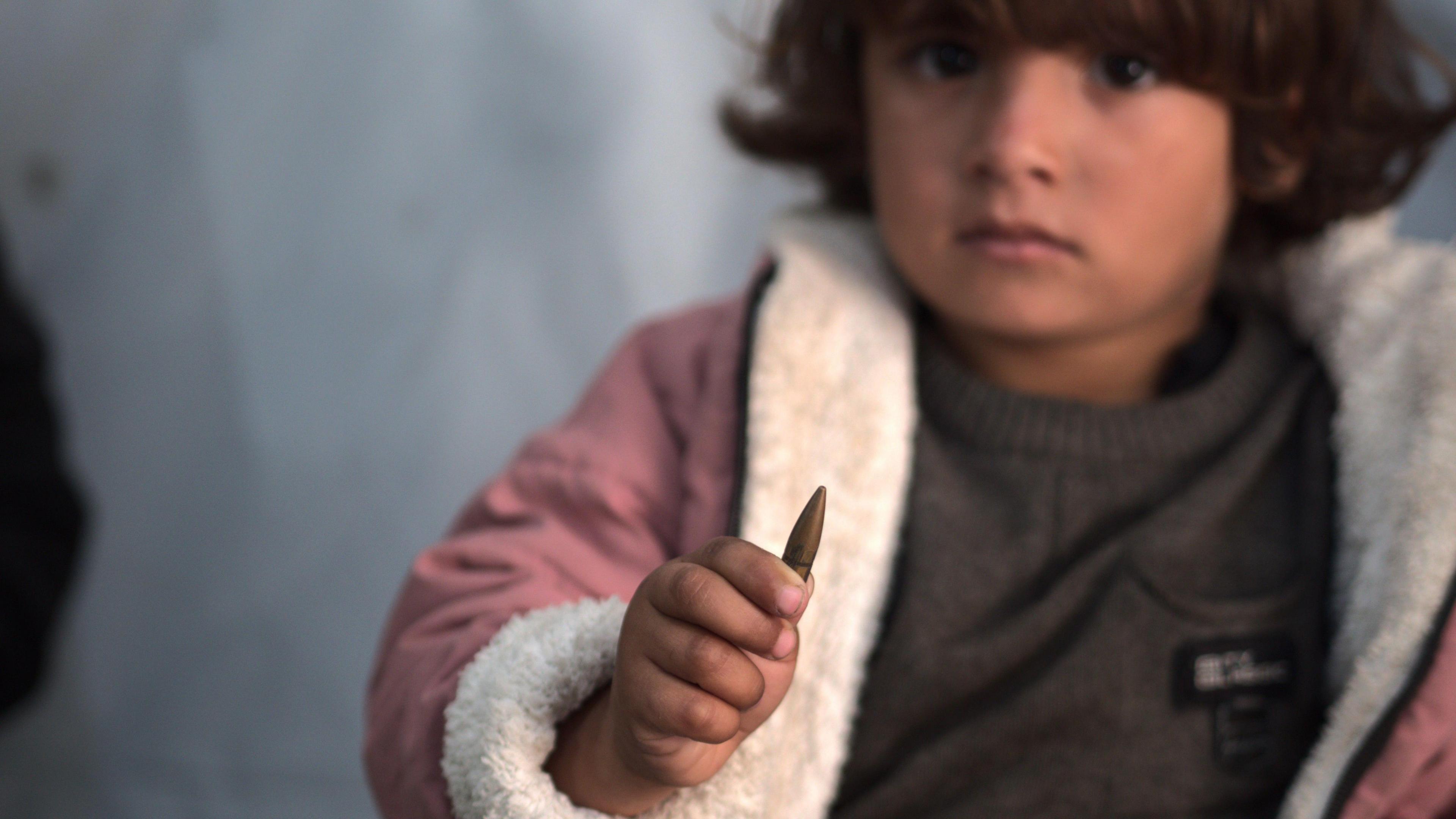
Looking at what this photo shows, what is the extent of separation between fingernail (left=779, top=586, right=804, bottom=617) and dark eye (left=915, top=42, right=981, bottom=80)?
17.1 inches

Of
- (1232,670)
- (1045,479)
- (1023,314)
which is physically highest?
(1023,314)

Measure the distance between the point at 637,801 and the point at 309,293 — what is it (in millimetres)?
667

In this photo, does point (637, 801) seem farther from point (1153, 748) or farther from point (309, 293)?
point (309, 293)

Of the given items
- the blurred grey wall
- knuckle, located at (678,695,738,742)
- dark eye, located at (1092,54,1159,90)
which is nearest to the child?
dark eye, located at (1092,54,1159,90)

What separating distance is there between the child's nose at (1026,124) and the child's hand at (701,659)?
344mm

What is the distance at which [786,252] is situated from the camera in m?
0.80

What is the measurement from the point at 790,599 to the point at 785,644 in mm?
34

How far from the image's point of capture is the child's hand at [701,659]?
422 mm

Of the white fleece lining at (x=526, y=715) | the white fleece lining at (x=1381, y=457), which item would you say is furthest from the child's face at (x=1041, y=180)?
Result: the white fleece lining at (x=526, y=715)

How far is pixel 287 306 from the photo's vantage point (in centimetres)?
104

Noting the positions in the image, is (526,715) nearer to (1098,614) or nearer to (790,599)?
(790,599)

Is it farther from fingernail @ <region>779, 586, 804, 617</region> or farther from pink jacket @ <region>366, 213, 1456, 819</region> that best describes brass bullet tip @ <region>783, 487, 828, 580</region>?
pink jacket @ <region>366, 213, 1456, 819</region>

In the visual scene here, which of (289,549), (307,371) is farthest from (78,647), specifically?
(307,371)

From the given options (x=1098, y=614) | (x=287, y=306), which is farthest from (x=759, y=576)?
(x=287, y=306)
